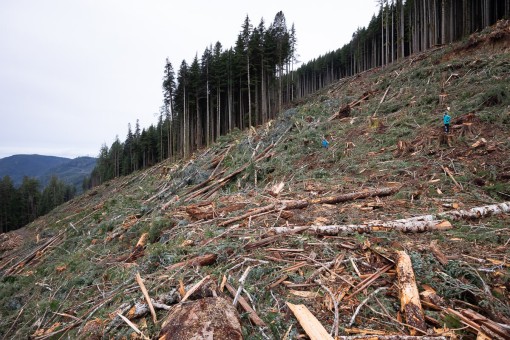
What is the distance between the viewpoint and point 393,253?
353 centimetres

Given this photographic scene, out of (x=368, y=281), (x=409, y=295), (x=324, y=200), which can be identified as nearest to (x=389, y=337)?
(x=409, y=295)

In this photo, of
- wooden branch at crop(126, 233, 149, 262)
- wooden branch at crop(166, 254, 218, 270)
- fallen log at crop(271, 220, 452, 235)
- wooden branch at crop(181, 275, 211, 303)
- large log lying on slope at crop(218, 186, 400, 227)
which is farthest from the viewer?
wooden branch at crop(126, 233, 149, 262)

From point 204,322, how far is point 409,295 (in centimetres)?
236

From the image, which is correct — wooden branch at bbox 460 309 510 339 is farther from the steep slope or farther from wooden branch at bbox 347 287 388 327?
wooden branch at bbox 347 287 388 327

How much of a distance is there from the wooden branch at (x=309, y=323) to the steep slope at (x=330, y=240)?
4 centimetres

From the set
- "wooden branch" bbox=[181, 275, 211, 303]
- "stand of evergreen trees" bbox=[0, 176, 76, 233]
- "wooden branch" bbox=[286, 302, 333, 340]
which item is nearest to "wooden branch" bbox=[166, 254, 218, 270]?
"wooden branch" bbox=[181, 275, 211, 303]

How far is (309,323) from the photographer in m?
2.56

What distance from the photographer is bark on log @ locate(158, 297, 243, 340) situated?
241 cm

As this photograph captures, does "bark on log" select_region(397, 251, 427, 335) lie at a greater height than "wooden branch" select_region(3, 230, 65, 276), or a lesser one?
greater

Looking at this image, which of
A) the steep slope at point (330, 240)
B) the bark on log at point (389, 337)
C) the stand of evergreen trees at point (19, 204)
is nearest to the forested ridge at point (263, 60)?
the steep slope at point (330, 240)

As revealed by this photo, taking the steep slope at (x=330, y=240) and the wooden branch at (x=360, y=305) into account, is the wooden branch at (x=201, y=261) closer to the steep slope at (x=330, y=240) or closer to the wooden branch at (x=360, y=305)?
the steep slope at (x=330, y=240)

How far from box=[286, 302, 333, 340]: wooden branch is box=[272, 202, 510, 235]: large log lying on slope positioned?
184cm

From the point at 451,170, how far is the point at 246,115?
3067cm

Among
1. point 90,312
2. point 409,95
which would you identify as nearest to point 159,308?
point 90,312
